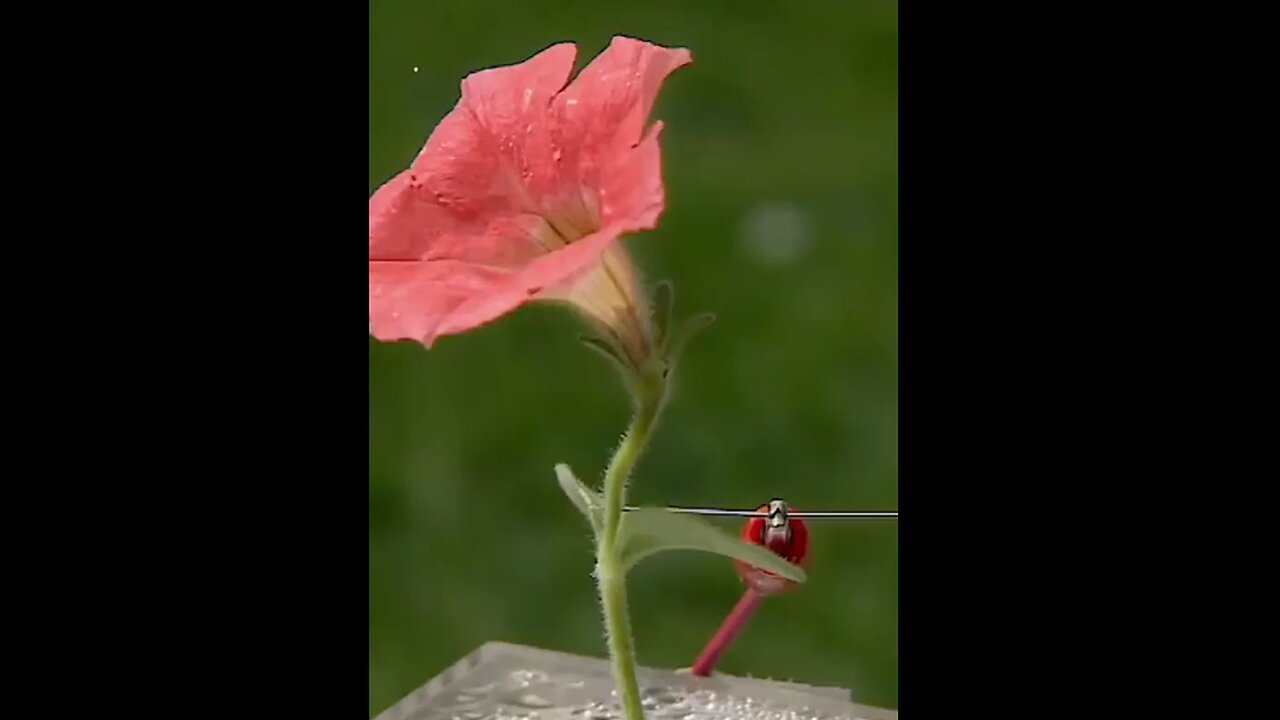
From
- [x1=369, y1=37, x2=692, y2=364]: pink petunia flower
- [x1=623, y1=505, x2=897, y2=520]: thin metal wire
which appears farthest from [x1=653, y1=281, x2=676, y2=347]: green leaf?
[x1=623, y1=505, x2=897, y2=520]: thin metal wire

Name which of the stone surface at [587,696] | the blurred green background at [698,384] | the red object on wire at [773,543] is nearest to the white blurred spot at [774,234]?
the blurred green background at [698,384]

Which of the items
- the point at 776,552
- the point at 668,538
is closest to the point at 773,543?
the point at 776,552

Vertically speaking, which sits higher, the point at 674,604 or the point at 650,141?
the point at 650,141

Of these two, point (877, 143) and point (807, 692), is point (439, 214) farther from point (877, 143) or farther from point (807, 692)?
point (807, 692)

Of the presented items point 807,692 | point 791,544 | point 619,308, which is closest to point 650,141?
point 619,308

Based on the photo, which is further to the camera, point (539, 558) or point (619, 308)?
point (539, 558)

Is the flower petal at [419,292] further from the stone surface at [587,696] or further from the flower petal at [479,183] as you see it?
the stone surface at [587,696]

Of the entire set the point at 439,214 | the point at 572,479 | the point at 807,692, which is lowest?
the point at 807,692
